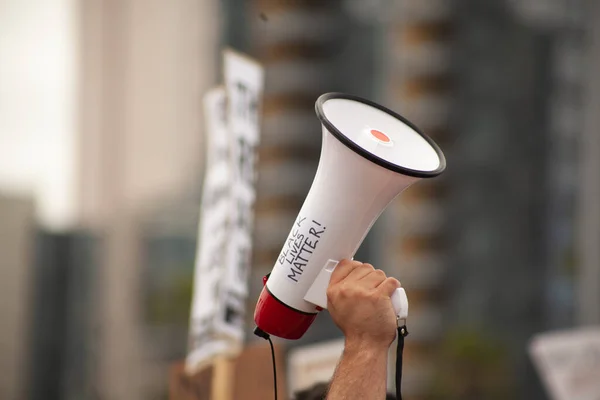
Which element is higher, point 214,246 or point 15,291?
point 214,246

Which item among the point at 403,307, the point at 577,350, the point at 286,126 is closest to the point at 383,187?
the point at 403,307

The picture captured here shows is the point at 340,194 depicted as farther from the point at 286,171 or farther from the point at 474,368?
the point at 474,368

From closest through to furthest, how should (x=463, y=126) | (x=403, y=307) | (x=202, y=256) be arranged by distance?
(x=403, y=307), (x=202, y=256), (x=463, y=126)

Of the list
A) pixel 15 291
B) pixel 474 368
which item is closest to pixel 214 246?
pixel 15 291

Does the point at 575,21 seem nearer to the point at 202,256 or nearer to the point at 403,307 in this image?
the point at 202,256

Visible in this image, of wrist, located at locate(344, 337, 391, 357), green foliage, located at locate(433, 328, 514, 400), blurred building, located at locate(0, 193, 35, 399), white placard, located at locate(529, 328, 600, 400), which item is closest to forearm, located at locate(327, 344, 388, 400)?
wrist, located at locate(344, 337, 391, 357)

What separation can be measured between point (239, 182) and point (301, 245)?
0.78 m

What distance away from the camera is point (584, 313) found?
4.93 meters

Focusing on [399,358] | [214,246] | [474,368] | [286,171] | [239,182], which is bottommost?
[474,368]

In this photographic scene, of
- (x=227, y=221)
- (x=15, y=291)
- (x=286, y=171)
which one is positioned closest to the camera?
(x=227, y=221)

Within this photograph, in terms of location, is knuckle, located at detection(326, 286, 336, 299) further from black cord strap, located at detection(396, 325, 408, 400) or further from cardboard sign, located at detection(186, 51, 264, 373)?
cardboard sign, located at detection(186, 51, 264, 373)

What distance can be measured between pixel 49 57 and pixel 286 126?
1.31 m

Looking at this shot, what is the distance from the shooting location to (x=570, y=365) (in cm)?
262

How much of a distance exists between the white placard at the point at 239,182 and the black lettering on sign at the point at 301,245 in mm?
724
